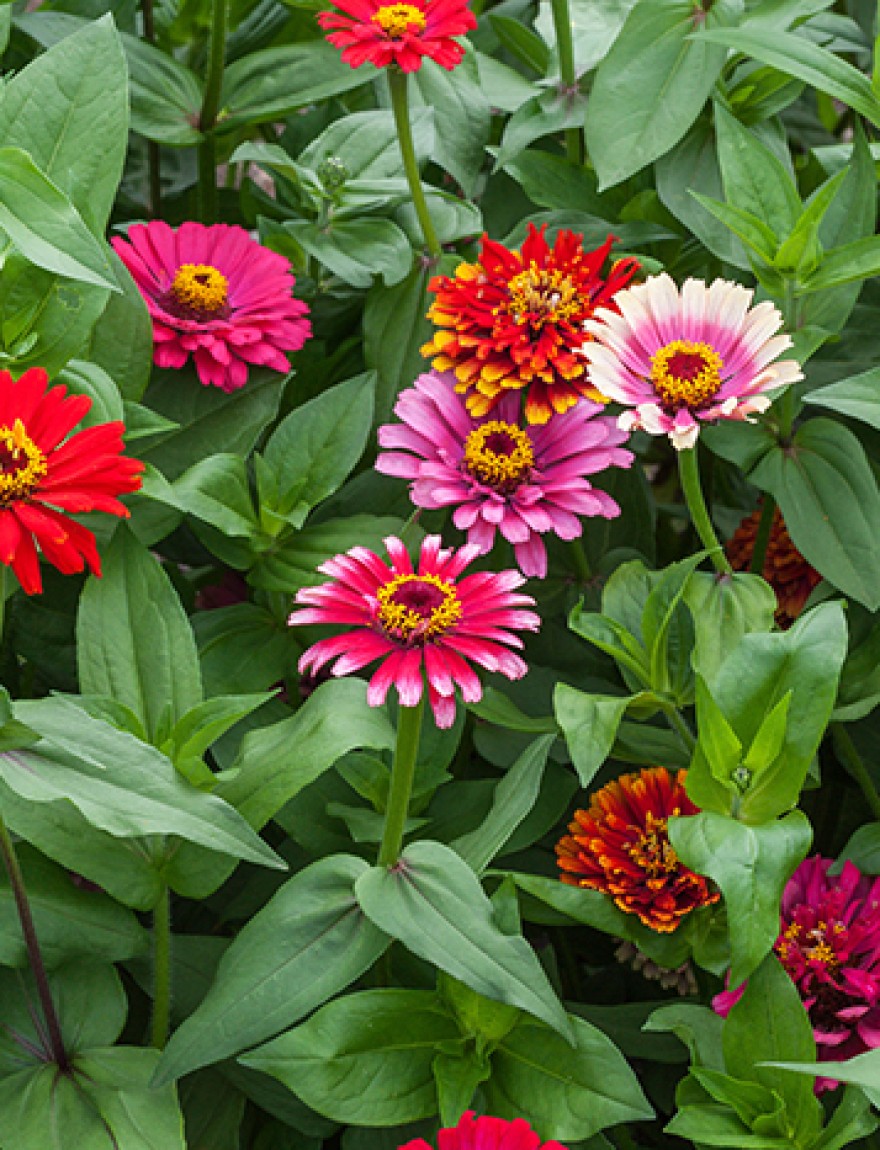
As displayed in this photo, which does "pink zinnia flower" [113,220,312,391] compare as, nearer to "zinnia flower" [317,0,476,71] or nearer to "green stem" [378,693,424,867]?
"zinnia flower" [317,0,476,71]

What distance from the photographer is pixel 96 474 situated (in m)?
0.56

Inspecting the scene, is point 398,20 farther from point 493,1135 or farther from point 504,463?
point 493,1135

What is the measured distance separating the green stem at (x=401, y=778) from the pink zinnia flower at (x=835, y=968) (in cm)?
15

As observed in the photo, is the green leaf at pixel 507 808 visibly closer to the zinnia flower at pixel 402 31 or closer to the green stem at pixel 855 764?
the green stem at pixel 855 764

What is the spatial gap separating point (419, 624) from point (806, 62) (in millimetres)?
383

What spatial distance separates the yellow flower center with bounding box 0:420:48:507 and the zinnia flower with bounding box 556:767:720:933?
297 millimetres

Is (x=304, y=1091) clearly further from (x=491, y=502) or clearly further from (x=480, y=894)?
(x=491, y=502)

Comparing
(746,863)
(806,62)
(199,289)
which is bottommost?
(746,863)

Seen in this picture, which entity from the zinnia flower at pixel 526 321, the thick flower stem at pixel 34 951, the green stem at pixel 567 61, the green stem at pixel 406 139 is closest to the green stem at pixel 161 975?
the thick flower stem at pixel 34 951

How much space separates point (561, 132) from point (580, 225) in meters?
0.16

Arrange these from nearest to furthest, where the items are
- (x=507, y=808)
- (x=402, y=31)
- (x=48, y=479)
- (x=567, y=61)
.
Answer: (x=48, y=479), (x=507, y=808), (x=402, y=31), (x=567, y=61)

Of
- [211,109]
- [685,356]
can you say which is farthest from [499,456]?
[211,109]

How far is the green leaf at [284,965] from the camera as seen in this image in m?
0.60

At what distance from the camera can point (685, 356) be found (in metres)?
0.68
